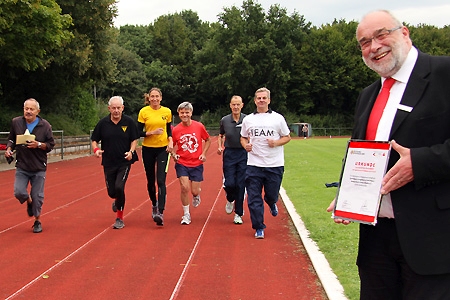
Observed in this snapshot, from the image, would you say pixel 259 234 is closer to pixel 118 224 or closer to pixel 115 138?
pixel 118 224

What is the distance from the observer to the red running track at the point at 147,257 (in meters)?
5.68

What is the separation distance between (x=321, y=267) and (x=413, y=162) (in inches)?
155

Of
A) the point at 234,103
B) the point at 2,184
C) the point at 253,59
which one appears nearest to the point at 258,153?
the point at 234,103

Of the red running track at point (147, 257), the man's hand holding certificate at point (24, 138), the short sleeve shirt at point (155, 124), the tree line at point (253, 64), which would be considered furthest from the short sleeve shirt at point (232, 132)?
the tree line at point (253, 64)

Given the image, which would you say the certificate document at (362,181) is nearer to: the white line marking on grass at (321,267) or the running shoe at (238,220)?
the white line marking on grass at (321,267)

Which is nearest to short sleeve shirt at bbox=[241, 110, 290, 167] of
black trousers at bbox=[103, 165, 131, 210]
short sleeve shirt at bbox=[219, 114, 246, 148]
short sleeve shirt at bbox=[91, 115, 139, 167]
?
short sleeve shirt at bbox=[219, 114, 246, 148]

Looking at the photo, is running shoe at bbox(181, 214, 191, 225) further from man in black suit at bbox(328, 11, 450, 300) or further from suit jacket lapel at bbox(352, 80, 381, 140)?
man in black suit at bbox(328, 11, 450, 300)

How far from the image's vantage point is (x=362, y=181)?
2824 mm

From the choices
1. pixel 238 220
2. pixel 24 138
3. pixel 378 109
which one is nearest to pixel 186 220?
pixel 238 220

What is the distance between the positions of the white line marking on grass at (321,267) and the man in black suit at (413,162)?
2507 millimetres

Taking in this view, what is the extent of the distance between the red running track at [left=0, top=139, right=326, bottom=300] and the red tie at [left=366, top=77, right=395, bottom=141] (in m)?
2.88

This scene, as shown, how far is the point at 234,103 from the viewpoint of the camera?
1006 centimetres

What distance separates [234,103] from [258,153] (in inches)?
72.7

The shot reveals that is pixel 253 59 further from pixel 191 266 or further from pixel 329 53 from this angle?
pixel 191 266
